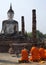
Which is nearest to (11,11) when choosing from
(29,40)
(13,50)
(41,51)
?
(29,40)

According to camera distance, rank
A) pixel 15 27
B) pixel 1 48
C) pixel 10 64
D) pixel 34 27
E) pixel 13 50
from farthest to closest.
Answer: pixel 15 27 < pixel 34 27 < pixel 1 48 < pixel 13 50 < pixel 10 64

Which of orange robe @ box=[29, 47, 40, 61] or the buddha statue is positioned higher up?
the buddha statue

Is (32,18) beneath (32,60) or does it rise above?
above

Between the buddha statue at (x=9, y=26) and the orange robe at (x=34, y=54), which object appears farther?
the buddha statue at (x=9, y=26)

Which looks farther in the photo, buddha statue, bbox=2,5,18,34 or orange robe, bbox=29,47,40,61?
buddha statue, bbox=2,5,18,34

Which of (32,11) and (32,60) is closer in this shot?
(32,60)

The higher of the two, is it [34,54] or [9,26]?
[9,26]

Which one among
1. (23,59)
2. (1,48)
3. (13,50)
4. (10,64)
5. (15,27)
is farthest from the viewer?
(15,27)

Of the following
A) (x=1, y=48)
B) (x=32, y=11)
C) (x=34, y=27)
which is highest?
(x=32, y=11)

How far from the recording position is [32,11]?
24547 millimetres

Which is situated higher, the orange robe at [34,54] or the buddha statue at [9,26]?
the buddha statue at [9,26]

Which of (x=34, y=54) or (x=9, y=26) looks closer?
(x=34, y=54)

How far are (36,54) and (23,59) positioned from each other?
80cm

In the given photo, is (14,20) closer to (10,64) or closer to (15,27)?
(15,27)
